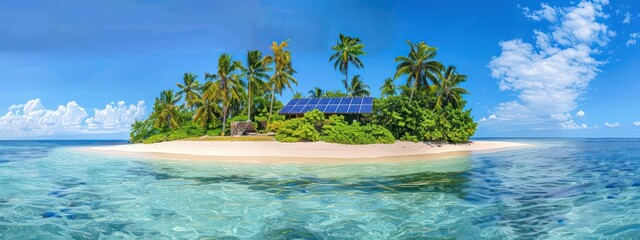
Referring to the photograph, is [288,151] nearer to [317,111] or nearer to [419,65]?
[317,111]

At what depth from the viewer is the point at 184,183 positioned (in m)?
12.0

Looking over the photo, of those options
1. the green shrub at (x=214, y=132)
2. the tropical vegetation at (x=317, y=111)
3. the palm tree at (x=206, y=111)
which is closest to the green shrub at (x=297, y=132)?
the tropical vegetation at (x=317, y=111)

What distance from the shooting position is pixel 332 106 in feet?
124

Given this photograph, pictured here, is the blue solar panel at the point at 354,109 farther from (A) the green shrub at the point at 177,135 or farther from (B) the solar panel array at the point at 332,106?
(A) the green shrub at the point at 177,135

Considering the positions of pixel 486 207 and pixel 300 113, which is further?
pixel 300 113

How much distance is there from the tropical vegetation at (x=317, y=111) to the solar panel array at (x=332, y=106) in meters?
0.88

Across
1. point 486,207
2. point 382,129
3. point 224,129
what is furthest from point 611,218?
point 224,129

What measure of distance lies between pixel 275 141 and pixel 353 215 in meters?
23.9

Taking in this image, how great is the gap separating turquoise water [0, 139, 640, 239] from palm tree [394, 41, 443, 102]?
24.9 m

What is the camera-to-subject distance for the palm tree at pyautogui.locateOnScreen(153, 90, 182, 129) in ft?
137

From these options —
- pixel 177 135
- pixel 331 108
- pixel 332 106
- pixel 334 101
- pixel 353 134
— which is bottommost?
pixel 353 134

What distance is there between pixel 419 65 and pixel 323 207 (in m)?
31.7

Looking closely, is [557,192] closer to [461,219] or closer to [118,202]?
[461,219]

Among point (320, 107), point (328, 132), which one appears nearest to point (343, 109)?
point (320, 107)
